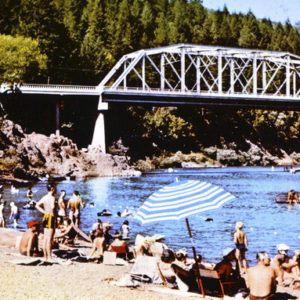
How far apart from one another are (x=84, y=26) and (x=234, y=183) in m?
73.2

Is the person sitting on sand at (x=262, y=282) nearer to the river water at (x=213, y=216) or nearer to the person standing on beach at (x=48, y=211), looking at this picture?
the person standing on beach at (x=48, y=211)

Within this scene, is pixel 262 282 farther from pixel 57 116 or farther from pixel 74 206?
pixel 57 116

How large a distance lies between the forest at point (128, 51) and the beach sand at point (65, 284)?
219ft

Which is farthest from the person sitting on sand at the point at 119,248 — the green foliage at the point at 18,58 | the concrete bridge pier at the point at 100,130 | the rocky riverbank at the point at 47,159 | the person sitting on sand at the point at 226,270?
the concrete bridge pier at the point at 100,130

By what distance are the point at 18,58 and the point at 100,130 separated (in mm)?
17905

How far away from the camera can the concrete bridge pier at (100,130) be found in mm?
92562

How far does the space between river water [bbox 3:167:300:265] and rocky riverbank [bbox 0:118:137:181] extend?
575cm

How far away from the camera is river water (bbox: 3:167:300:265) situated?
98.0 ft

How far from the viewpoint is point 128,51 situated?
412 feet

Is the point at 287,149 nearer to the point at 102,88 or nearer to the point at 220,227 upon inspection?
the point at 102,88

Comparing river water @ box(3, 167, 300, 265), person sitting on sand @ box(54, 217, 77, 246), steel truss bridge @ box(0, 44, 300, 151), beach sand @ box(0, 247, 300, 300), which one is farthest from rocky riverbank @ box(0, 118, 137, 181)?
beach sand @ box(0, 247, 300, 300)

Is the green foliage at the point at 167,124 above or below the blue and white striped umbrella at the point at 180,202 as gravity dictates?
below

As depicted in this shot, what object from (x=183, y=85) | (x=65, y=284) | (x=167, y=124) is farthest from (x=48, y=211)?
(x=167, y=124)

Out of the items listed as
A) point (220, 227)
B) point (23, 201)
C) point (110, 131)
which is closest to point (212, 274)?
point (220, 227)
